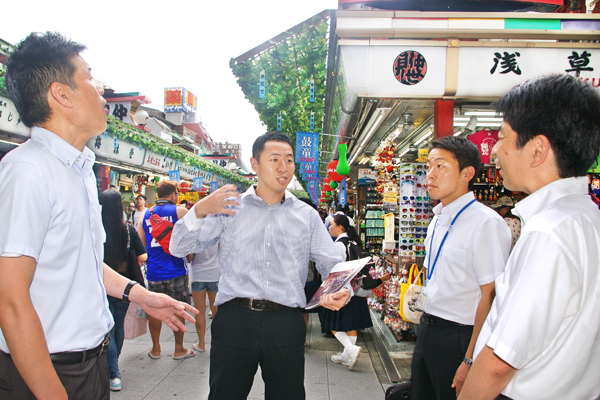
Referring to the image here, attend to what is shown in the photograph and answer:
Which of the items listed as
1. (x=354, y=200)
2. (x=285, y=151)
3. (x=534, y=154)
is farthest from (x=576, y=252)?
(x=354, y=200)

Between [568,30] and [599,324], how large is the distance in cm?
440

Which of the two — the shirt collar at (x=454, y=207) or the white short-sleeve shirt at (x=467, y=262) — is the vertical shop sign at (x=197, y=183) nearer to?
the shirt collar at (x=454, y=207)

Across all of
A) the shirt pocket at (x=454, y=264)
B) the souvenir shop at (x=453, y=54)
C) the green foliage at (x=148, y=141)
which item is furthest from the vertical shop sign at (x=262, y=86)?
the shirt pocket at (x=454, y=264)

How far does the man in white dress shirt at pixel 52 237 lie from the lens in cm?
116

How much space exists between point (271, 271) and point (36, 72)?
4.85ft

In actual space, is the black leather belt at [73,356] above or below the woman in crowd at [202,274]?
above

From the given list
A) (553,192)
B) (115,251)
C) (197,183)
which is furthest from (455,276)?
(197,183)

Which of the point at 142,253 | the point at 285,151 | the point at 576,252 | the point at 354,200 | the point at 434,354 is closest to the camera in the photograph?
A: the point at 576,252

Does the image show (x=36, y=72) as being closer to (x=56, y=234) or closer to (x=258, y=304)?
(x=56, y=234)

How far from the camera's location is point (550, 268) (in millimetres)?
1072

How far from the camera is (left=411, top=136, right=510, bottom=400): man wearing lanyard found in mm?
2100

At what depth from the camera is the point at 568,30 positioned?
418 centimetres

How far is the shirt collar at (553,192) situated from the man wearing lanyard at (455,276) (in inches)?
35.6

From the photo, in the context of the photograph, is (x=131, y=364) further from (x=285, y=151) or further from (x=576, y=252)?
(x=576, y=252)
